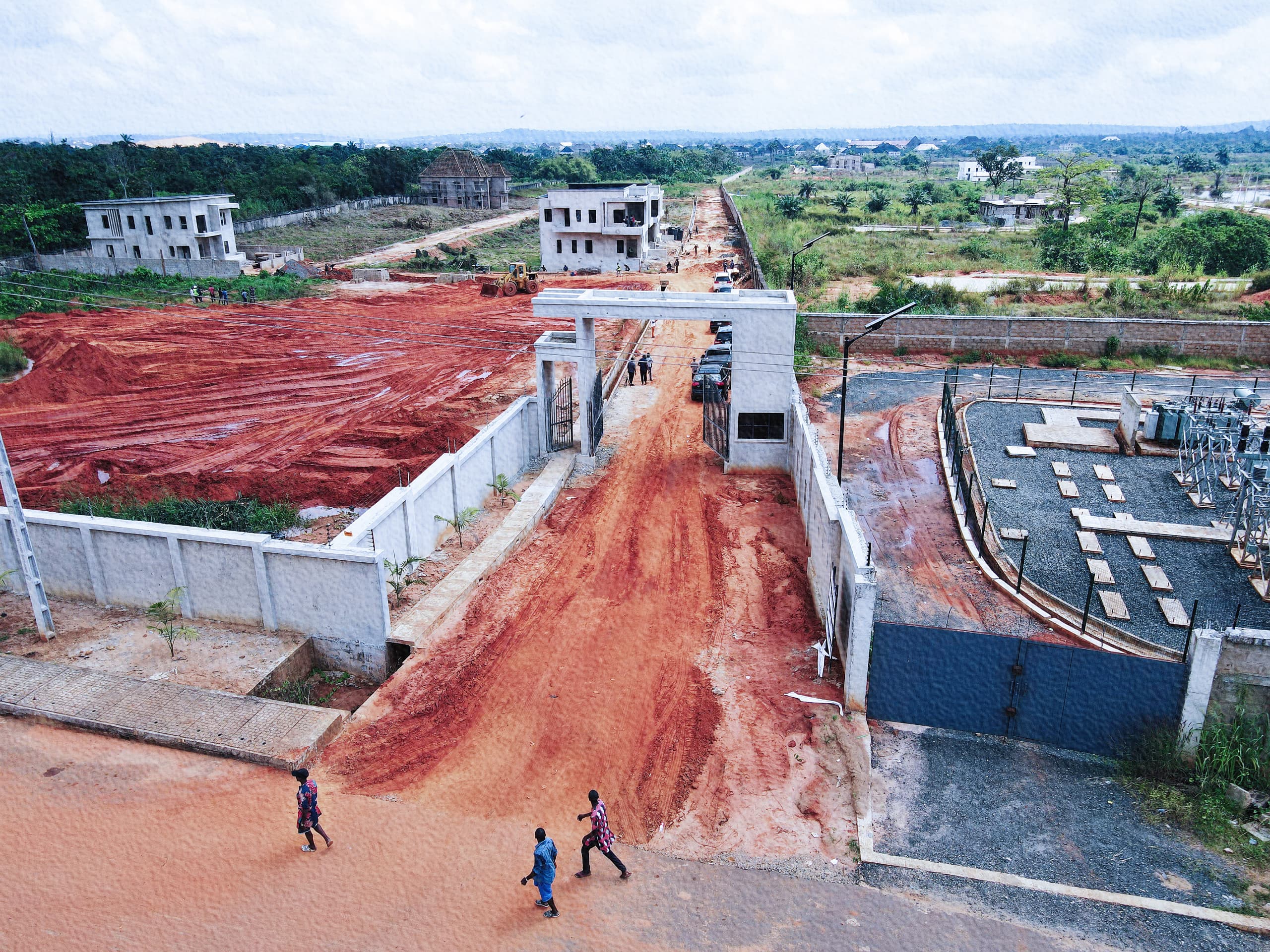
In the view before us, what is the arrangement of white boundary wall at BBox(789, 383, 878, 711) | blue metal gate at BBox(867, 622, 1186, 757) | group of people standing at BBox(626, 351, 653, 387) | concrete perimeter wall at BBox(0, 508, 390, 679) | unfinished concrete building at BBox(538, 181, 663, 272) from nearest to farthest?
blue metal gate at BBox(867, 622, 1186, 757)
white boundary wall at BBox(789, 383, 878, 711)
concrete perimeter wall at BBox(0, 508, 390, 679)
group of people standing at BBox(626, 351, 653, 387)
unfinished concrete building at BBox(538, 181, 663, 272)

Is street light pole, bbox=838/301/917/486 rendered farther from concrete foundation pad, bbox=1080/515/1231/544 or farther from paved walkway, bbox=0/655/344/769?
paved walkway, bbox=0/655/344/769

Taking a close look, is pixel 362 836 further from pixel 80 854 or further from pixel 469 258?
pixel 469 258

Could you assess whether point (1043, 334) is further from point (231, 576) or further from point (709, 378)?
point (231, 576)

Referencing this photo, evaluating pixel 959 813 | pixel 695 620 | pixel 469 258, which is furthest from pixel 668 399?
pixel 469 258

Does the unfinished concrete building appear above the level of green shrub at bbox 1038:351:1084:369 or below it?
above

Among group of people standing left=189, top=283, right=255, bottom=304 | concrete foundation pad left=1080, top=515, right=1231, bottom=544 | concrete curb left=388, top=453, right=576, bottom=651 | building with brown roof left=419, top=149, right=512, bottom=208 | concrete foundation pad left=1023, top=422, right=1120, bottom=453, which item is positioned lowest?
concrete curb left=388, top=453, right=576, bottom=651

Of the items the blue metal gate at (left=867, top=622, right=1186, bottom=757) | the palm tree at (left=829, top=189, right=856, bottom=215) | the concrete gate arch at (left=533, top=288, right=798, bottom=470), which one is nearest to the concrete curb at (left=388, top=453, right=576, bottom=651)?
the concrete gate arch at (left=533, top=288, right=798, bottom=470)

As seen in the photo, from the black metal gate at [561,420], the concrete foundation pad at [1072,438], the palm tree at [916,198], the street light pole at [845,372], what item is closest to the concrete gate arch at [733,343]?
the black metal gate at [561,420]

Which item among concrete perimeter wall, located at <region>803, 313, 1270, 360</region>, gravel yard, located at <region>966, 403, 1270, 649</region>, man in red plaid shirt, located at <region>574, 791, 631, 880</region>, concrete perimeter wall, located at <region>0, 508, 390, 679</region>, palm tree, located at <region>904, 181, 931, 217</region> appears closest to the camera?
man in red plaid shirt, located at <region>574, 791, 631, 880</region>
